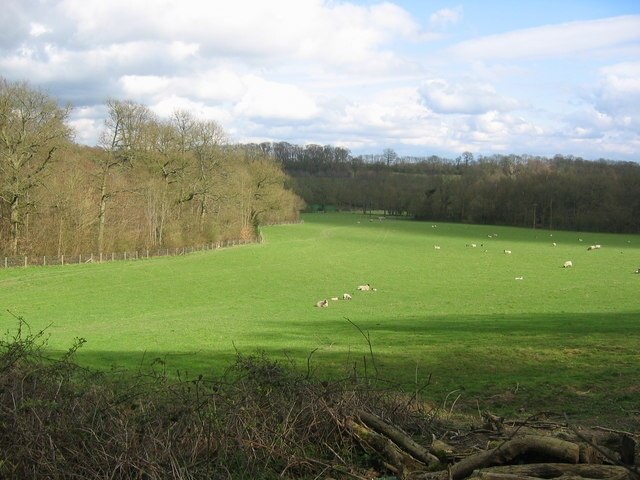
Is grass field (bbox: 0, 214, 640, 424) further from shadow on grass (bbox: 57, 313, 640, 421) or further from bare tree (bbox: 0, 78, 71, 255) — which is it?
bare tree (bbox: 0, 78, 71, 255)

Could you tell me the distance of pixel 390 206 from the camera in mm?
192875

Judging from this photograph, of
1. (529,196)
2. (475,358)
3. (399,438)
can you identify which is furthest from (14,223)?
(529,196)

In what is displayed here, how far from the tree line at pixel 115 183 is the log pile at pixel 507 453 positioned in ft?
188

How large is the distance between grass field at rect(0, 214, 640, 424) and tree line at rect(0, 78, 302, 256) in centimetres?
534

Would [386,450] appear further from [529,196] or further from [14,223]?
[529,196]

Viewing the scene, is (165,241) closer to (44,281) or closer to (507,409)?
(44,281)

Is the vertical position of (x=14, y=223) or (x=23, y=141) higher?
(x=23, y=141)

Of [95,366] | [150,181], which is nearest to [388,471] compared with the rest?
[95,366]

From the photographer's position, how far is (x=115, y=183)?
226ft

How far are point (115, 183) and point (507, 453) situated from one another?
67675 mm

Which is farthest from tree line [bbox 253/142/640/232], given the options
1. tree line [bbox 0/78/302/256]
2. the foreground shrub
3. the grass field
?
the foreground shrub

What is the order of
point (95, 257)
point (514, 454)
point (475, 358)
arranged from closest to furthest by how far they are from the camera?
point (514, 454), point (475, 358), point (95, 257)

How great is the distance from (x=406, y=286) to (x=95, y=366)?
33.1 m

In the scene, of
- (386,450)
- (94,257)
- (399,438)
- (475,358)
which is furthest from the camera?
(94,257)
